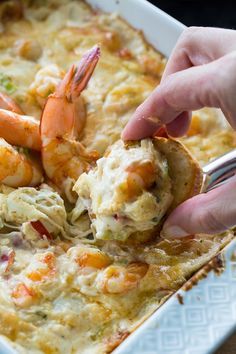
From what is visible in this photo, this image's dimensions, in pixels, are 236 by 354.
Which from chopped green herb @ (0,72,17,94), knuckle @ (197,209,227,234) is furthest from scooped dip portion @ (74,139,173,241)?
chopped green herb @ (0,72,17,94)

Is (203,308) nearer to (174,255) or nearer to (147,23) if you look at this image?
(174,255)

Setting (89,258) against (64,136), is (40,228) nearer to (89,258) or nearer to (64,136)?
(89,258)

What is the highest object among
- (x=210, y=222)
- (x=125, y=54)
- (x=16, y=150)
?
(x=210, y=222)

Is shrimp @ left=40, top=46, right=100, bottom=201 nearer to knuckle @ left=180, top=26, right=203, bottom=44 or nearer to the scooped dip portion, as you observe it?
the scooped dip portion

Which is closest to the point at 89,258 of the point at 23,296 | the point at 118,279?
the point at 118,279

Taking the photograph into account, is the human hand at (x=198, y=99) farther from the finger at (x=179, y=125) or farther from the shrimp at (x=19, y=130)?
the shrimp at (x=19, y=130)

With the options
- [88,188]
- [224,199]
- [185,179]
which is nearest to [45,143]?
[88,188]
